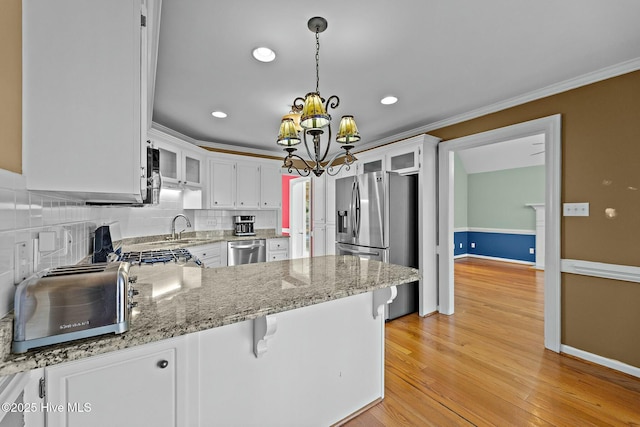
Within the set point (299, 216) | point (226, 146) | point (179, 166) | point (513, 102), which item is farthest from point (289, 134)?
point (299, 216)

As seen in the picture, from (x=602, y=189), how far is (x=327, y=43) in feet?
8.23

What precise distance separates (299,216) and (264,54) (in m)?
4.62

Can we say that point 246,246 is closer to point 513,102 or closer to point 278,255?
point 278,255

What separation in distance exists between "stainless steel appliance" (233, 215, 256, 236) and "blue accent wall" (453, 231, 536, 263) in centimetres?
515

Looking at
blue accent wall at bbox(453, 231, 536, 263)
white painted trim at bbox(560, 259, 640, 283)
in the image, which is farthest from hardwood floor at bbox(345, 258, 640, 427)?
blue accent wall at bbox(453, 231, 536, 263)

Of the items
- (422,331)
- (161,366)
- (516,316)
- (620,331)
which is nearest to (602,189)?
(620,331)

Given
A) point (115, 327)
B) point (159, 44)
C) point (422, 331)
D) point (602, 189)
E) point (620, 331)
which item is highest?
point (159, 44)

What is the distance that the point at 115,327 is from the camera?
0.80 m

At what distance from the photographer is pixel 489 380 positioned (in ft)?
6.97

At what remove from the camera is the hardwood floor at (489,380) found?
1.76m

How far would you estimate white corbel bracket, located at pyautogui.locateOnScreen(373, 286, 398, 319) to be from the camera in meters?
1.72

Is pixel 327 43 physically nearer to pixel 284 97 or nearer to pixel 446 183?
pixel 284 97

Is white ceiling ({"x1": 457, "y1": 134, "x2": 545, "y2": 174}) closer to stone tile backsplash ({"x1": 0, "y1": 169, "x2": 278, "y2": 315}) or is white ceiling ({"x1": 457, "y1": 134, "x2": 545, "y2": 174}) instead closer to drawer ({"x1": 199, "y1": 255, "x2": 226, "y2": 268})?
drawer ({"x1": 199, "y1": 255, "x2": 226, "y2": 268})

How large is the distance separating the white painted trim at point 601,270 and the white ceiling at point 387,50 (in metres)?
1.60
